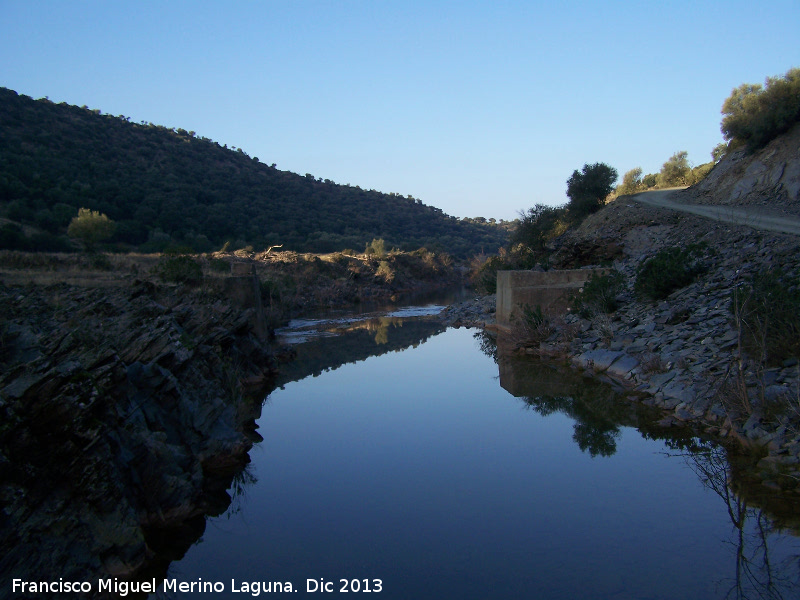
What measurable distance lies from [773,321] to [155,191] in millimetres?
44126

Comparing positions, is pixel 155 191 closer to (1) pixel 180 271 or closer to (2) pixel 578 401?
(1) pixel 180 271

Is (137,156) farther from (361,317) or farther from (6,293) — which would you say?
(6,293)

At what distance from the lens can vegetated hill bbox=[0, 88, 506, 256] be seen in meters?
35.2

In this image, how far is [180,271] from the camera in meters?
16.4

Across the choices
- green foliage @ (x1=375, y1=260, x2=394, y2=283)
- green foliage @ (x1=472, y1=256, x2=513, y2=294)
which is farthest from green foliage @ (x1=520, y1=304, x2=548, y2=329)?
green foliage @ (x1=375, y1=260, x2=394, y2=283)

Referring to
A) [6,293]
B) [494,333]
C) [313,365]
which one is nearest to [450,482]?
[6,293]

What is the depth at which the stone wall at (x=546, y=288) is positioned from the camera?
19250 millimetres

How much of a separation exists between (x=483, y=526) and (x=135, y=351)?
529cm

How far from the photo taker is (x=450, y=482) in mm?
8336

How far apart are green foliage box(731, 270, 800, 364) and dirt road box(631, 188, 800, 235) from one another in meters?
1.47

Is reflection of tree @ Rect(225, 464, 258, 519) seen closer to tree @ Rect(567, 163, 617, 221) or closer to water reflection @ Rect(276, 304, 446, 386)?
water reflection @ Rect(276, 304, 446, 386)

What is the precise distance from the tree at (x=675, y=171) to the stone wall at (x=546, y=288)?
20.9m

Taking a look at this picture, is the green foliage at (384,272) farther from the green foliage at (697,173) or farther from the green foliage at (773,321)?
the green foliage at (773,321)

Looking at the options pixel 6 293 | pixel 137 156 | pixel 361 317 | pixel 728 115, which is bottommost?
pixel 361 317
